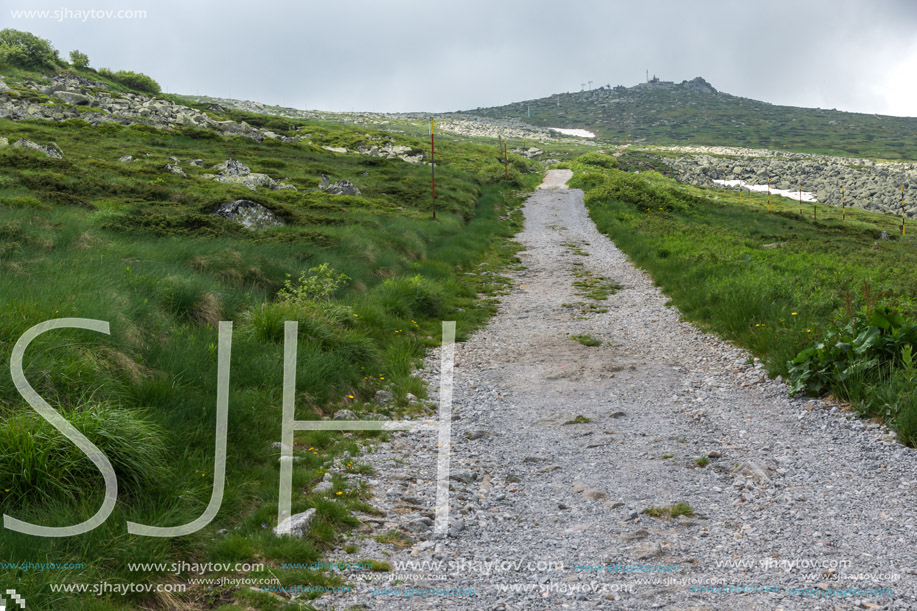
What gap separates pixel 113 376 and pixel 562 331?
8.51 m

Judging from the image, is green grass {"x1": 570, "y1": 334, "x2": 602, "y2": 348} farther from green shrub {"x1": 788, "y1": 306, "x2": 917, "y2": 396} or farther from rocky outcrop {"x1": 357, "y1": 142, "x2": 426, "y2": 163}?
rocky outcrop {"x1": 357, "y1": 142, "x2": 426, "y2": 163}

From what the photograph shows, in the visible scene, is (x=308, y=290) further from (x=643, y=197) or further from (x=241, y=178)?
(x=643, y=197)

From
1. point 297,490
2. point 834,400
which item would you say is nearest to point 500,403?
point 297,490

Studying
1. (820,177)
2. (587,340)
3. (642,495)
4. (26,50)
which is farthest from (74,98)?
(820,177)

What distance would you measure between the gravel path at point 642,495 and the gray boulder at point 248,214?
10.7 meters

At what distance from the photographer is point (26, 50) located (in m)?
86.5

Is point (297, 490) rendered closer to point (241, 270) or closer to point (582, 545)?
point (582, 545)

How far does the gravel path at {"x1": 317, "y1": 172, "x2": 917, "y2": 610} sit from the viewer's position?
3.98 m

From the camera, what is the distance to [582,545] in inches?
182

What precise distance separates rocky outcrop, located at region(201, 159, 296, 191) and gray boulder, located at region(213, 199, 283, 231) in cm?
997

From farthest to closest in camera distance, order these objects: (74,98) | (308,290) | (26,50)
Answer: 1. (26,50)
2. (74,98)
3. (308,290)

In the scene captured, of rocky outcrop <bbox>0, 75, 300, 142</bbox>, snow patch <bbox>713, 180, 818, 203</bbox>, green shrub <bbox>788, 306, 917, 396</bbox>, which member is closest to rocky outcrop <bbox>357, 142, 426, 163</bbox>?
rocky outcrop <bbox>0, 75, 300, 142</bbox>

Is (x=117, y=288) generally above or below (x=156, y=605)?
above

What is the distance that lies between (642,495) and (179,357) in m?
5.07
